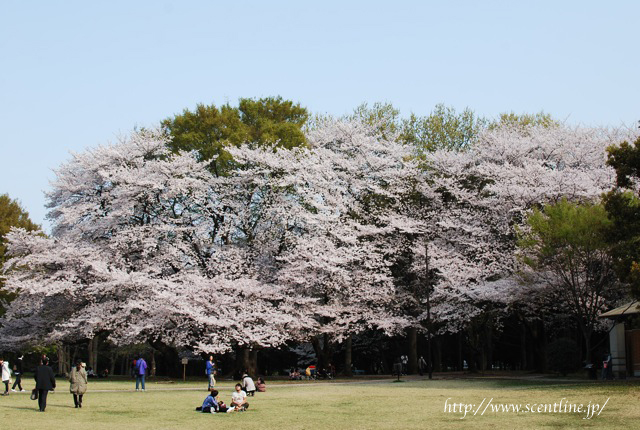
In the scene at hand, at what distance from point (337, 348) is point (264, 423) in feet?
127

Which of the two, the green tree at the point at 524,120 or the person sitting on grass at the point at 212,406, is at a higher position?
the green tree at the point at 524,120

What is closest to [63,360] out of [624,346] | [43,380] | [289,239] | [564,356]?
[289,239]

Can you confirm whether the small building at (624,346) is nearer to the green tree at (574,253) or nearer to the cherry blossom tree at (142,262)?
the green tree at (574,253)

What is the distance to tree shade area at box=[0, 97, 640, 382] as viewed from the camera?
42781 millimetres

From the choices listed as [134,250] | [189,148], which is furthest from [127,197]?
[189,148]

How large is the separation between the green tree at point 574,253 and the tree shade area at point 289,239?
847 mm

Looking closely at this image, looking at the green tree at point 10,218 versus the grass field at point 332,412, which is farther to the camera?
the green tree at point 10,218

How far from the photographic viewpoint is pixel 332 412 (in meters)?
21.3

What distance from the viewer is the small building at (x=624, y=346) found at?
3356cm

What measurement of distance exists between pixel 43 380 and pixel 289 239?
2556 cm

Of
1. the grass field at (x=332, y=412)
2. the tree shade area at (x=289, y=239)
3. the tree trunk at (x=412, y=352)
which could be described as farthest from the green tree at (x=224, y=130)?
the grass field at (x=332, y=412)

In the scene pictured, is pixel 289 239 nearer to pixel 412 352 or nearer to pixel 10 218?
pixel 412 352

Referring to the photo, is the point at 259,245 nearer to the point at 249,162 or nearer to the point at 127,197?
the point at 249,162

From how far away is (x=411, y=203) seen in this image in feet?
173
